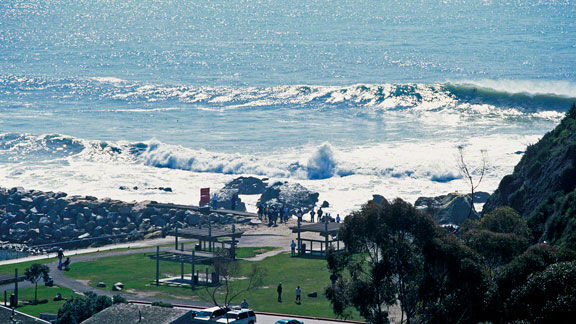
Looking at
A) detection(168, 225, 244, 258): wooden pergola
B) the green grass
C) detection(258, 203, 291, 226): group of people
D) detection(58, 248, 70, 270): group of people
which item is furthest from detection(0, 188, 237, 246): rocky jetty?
detection(168, 225, 244, 258): wooden pergola

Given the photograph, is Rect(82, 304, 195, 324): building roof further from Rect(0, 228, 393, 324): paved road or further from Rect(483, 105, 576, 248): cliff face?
Rect(483, 105, 576, 248): cliff face

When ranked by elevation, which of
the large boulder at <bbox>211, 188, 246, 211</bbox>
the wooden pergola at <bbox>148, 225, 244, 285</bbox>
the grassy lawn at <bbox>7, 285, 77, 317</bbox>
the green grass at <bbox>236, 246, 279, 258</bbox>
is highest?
the large boulder at <bbox>211, 188, 246, 211</bbox>

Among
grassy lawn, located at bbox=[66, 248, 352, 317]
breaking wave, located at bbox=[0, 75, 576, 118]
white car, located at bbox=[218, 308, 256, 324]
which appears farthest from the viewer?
breaking wave, located at bbox=[0, 75, 576, 118]

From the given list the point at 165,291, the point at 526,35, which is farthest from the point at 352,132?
the point at 526,35

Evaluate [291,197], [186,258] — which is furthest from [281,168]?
[186,258]

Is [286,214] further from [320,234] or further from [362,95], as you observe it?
[362,95]

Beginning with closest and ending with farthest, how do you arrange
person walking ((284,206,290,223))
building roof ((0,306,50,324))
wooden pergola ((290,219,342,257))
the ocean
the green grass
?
building roof ((0,306,50,324))
wooden pergola ((290,219,342,257))
the green grass
person walking ((284,206,290,223))
the ocean

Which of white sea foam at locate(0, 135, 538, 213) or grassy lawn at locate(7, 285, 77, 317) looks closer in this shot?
grassy lawn at locate(7, 285, 77, 317)
